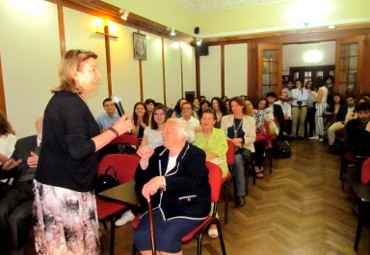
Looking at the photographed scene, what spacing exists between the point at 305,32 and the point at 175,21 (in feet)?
10.6

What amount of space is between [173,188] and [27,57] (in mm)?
2869

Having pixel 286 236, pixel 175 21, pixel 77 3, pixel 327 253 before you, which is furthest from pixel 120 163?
pixel 175 21

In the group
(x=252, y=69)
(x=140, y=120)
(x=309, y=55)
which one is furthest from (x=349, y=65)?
(x=140, y=120)

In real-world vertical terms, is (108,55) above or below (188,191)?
above

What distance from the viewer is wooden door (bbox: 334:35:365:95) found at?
6.98 m

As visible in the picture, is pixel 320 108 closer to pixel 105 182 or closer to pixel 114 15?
pixel 114 15

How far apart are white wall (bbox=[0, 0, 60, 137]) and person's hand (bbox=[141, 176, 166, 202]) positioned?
255cm

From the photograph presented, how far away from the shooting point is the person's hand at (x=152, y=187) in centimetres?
173

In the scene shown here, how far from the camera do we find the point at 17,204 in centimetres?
238

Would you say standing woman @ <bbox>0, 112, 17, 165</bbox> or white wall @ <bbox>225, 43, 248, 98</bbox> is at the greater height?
white wall @ <bbox>225, 43, 248, 98</bbox>

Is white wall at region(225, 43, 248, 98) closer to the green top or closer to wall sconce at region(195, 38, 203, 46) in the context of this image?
wall sconce at region(195, 38, 203, 46)

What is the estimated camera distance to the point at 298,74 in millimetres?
11453

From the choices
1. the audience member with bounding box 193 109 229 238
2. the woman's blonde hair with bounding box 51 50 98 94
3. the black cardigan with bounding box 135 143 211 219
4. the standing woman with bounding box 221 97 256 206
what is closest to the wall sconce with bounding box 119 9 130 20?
the standing woman with bounding box 221 97 256 206

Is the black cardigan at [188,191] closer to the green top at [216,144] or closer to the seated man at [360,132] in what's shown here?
the green top at [216,144]
